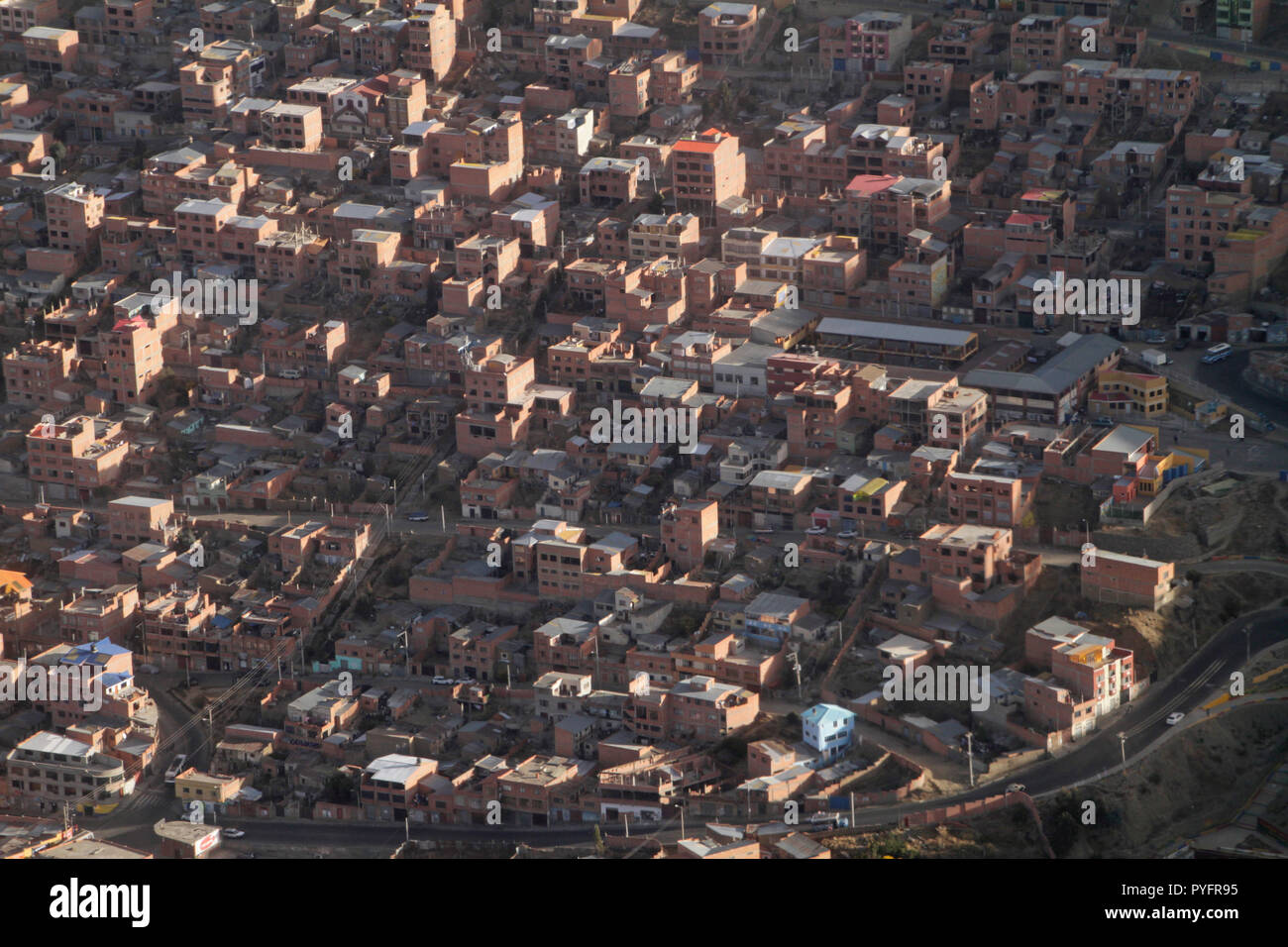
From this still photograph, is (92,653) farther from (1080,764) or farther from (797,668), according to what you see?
(1080,764)

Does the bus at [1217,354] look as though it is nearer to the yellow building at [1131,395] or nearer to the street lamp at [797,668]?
the yellow building at [1131,395]

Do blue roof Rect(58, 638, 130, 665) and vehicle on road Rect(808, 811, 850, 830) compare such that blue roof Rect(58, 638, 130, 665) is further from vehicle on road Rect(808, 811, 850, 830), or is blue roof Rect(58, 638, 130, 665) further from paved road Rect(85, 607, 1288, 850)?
vehicle on road Rect(808, 811, 850, 830)

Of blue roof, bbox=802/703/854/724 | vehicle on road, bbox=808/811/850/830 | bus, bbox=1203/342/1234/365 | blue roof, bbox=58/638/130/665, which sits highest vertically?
bus, bbox=1203/342/1234/365

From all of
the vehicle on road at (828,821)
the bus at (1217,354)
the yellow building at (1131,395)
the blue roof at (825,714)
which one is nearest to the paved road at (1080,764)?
the vehicle on road at (828,821)

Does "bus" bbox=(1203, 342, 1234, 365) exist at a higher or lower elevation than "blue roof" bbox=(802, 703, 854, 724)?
higher

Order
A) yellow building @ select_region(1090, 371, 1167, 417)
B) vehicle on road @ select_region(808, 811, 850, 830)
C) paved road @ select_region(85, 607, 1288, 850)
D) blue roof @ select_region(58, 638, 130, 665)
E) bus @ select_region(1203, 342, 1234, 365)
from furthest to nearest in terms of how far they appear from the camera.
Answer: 1. bus @ select_region(1203, 342, 1234, 365)
2. yellow building @ select_region(1090, 371, 1167, 417)
3. blue roof @ select_region(58, 638, 130, 665)
4. paved road @ select_region(85, 607, 1288, 850)
5. vehicle on road @ select_region(808, 811, 850, 830)

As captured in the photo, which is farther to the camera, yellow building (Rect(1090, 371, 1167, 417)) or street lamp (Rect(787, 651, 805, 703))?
yellow building (Rect(1090, 371, 1167, 417))

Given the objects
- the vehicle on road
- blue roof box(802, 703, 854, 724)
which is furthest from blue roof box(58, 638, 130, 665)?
the vehicle on road
